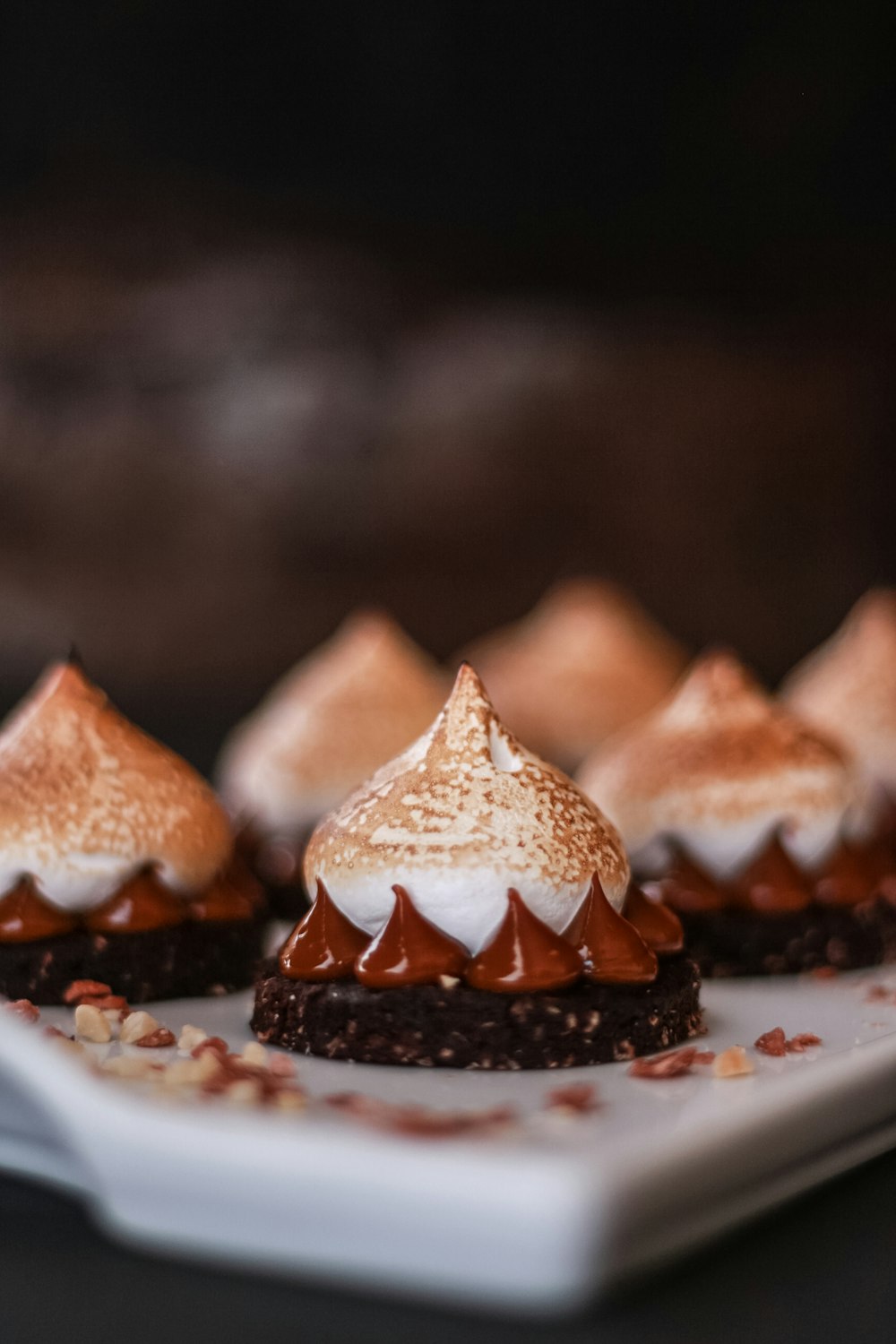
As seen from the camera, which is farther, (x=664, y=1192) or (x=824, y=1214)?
(x=824, y=1214)

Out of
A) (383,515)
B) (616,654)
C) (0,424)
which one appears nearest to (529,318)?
(383,515)

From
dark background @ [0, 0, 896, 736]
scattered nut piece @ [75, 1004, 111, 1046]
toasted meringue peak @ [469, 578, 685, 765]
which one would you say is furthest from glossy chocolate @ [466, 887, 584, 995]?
dark background @ [0, 0, 896, 736]

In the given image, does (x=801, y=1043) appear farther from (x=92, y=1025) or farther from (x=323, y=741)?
(x=323, y=741)

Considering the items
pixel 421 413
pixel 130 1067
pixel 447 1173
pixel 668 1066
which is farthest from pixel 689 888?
pixel 421 413

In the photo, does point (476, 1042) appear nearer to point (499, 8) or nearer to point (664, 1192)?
point (664, 1192)

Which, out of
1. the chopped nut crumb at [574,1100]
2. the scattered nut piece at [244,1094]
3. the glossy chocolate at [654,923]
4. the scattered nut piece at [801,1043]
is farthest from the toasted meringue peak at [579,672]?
the scattered nut piece at [244,1094]
